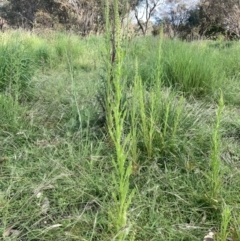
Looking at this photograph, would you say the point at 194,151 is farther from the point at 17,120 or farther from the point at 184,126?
the point at 17,120

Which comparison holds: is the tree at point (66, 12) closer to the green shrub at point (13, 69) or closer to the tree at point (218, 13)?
the green shrub at point (13, 69)

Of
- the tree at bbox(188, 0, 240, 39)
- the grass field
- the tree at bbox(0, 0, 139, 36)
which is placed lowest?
the grass field

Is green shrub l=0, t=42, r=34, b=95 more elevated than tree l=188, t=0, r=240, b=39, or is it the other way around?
tree l=188, t=0, r=240, b=39

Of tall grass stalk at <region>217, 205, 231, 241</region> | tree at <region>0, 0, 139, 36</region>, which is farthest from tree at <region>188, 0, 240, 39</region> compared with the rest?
tall grass stalk at <region>217, 205, 231, 241</region>

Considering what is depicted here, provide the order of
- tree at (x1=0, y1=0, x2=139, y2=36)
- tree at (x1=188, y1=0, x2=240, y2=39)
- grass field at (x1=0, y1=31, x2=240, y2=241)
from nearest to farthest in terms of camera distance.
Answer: grass field at (x1=0, y1=31, x2=240, y2=241)
tree at (x1=0, y1=0, x2=139, y2=36)
tree at (x1=188, y1=0, x2=240, y2=39)

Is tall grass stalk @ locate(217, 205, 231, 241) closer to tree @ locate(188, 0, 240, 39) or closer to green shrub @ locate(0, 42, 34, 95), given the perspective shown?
green shrub @ locate(0, 42, 34, 95)

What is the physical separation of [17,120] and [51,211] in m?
0.85

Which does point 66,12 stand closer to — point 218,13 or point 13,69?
point 218,13

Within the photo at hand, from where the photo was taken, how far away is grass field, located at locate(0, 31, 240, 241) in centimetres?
119

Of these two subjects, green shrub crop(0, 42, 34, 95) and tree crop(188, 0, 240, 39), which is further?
tree crop(188, 0, 240, 39)

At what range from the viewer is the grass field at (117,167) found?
1.19 meters

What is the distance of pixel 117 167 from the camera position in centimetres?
144

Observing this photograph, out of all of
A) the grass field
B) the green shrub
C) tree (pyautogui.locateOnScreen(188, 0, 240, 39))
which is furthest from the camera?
tree (pyautogui.locateOnScreen(188, 0, 240, 39))

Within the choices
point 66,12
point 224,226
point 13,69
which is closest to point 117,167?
point 224,226
